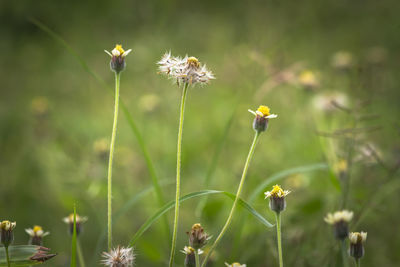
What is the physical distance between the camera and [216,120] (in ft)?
7.91

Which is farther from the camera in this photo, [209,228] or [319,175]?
[319,175]

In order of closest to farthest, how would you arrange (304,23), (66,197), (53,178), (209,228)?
(209,228)
(66,197)
(53,178)
(304,23)

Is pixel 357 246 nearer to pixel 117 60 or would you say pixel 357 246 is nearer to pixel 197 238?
pixel 197 238

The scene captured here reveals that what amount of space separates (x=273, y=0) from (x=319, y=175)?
161cm

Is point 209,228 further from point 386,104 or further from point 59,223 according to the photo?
point 386,104

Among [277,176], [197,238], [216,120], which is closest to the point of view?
[197,238]

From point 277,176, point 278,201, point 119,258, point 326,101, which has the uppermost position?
point 326,101

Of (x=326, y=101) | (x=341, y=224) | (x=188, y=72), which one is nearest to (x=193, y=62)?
(x=188, y=72)

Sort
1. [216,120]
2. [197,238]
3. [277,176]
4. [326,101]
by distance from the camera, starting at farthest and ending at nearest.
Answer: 1. [216,120]
2. [326,101]
3. [277,176]
4. [197,238]

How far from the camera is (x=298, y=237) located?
110 centimetres

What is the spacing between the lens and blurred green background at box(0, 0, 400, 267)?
4.44 ft

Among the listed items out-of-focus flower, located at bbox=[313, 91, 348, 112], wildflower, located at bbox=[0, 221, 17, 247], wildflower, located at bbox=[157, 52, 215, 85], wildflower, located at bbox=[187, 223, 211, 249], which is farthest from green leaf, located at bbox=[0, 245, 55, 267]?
out-of-focus flower, located at bbox=[313, 91, 348, 112]

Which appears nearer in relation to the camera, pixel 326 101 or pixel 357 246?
pixel 357 246

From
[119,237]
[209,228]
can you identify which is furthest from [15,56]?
[209,228]
